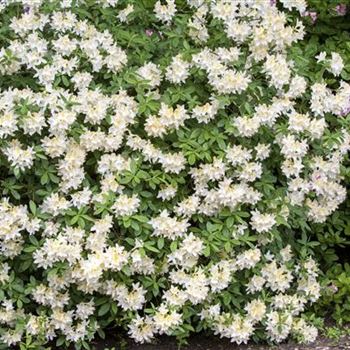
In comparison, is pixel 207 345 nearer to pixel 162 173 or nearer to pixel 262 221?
pixel 262 221

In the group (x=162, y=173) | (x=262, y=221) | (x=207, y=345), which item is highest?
(x=162, y=173)

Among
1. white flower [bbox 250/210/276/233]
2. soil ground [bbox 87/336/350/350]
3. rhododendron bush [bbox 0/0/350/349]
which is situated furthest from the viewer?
soil ground [bbox 87/336/350/350]

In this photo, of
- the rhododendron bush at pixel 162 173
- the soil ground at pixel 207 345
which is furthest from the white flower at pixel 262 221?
the soil ground at pixel 207 345

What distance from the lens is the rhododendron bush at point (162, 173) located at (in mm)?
4234

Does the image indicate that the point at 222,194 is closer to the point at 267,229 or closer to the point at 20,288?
the point at 267,229

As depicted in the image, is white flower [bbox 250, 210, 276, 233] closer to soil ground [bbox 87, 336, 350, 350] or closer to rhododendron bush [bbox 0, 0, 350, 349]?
rhododendron bush [bbox 0, 0, 350, 349]

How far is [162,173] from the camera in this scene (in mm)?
4359

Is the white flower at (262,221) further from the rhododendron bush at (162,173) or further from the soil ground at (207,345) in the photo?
the soil ground at (207,345)

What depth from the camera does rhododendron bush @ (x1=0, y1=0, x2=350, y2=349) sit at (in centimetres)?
423

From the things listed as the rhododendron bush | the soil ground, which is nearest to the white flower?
the rhododendron bush

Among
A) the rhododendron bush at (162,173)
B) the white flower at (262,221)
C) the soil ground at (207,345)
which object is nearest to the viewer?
the rhododendron bush at (162,173)

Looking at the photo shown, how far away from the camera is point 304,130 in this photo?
4527mm

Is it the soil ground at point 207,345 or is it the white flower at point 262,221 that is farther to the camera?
the soil ground at point 207,345

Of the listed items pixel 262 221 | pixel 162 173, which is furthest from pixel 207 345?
pixel 162 173
